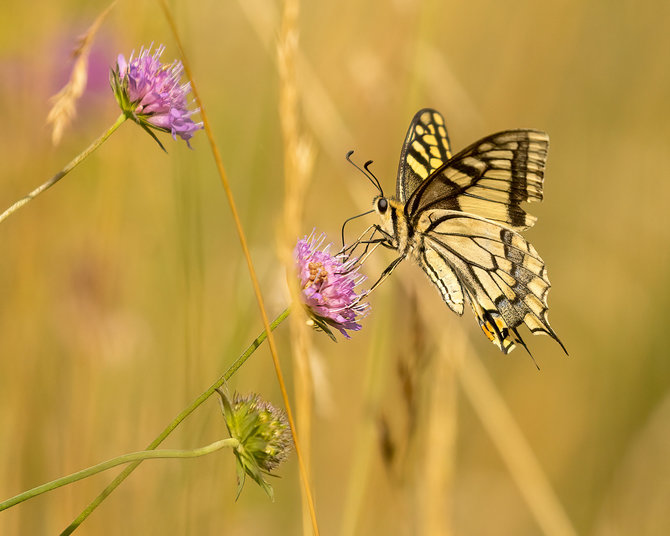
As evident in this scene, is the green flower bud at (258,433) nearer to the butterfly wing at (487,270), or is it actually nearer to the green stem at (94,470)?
the green stem at (94,470)

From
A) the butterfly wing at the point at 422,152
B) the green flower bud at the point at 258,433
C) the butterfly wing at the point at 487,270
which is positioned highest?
the butterfly wing at the point at 422,152

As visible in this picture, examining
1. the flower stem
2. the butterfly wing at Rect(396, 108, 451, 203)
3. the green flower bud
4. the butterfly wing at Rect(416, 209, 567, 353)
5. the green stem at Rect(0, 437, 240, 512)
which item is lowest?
the green stem at Rect(0, 437, 240, 512)

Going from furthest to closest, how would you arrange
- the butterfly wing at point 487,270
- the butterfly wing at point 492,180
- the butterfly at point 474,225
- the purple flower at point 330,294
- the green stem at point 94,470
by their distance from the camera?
the butterfly wing at point 487,270 → the butterfly at point 474,225 → the butterfly wing at point 492,180 → the purple flower at point 330,294 → the green stem at point 94,470

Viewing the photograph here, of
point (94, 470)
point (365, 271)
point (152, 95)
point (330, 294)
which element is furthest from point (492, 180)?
point (94, 470)

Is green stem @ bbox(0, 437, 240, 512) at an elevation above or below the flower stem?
below

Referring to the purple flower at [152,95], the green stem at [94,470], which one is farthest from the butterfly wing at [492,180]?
the green stem at [94,470]

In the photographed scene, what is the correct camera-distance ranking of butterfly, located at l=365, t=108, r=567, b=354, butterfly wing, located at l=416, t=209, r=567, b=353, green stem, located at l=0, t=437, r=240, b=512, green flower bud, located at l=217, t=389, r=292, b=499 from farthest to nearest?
1. butterfly wing, located at l=416, t=209, r=567, b=353
2. butterfly, located at l=365, t=108, r=567, b=354
3. green flower bud, located at l=217, t=389, r=292, b=499
4. green stem, located at l=0, t=437, r=240, b=512

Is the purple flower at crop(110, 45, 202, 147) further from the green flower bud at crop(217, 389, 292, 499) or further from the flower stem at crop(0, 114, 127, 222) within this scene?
the green flower bud at crop(217, 389, 292, 499)

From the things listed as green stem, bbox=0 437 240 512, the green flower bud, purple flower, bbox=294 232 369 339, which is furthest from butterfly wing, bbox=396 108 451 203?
green stem, bbox=0 437 240 512
